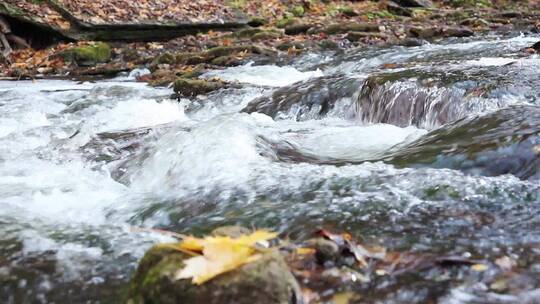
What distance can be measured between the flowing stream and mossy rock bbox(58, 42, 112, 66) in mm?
4448

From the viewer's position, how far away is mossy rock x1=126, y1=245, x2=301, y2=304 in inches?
66.8

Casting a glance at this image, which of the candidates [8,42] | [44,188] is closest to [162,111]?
[44,188]

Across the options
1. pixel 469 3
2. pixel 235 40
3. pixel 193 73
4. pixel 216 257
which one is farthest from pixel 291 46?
pixel 469 3

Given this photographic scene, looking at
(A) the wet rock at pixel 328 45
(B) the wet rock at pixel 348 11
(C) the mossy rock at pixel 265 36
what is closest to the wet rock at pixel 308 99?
(A) the wet rock at pixel 328 45

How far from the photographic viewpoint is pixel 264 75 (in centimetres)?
873

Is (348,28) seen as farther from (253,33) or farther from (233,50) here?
(233,50)

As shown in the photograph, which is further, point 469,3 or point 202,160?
point 469,3

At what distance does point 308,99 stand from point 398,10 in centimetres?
1132

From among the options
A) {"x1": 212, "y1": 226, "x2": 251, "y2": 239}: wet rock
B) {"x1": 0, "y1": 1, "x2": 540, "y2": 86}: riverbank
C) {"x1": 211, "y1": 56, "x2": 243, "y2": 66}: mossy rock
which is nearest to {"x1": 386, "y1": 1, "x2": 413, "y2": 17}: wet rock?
{"x1": 0, "y1": 1, "x2": 540, "y2": 86}: riverbank

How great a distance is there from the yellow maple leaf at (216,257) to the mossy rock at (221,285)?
0.02 m

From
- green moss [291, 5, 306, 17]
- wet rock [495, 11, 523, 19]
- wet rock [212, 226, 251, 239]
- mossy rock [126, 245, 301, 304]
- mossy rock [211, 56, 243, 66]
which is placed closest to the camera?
mossy rock [126, 245, 301, 304]

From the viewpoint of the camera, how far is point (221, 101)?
7.00 meters

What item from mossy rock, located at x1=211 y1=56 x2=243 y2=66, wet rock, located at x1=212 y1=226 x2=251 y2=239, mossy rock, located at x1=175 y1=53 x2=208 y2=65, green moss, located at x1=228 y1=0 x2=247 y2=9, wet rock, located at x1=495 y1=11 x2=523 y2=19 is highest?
wet rock, located at x1=212 y1=226 x2=251 y2=239

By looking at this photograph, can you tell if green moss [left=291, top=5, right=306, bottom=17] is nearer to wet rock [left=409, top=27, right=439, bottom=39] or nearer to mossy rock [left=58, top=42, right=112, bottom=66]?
wet rock [left=409, top=27, right=439, bottom=39]
